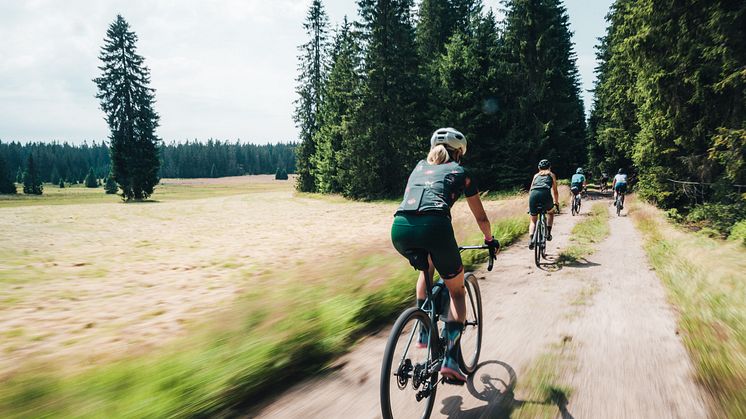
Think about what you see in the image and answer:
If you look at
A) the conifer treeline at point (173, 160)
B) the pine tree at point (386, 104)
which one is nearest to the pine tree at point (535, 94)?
the pine tree at point (386, 104)

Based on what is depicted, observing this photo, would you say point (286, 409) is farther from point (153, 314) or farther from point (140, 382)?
point (153, 314)

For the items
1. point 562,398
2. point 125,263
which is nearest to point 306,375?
point 562,398

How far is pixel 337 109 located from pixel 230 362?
3620 cm

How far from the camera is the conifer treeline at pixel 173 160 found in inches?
4965

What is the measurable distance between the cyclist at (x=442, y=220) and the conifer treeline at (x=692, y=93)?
1087 centimetres

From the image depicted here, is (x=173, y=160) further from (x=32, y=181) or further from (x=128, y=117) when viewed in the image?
(x=128, y=117)

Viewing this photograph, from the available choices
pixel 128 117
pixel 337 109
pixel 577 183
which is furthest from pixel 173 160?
pixel 577 183

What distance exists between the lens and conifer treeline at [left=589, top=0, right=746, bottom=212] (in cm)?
1040

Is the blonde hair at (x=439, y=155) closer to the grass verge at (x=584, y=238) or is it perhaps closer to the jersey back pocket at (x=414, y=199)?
the jersey back pocket at (x=414, y=199)

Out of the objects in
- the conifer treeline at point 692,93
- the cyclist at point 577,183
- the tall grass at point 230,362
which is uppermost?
the conifer treeline at point 692,93

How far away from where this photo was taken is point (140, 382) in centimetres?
319

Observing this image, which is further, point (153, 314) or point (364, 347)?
point (153, 314)

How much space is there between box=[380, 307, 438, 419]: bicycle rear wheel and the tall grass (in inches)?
48.0

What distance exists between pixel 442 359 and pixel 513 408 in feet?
2.44
